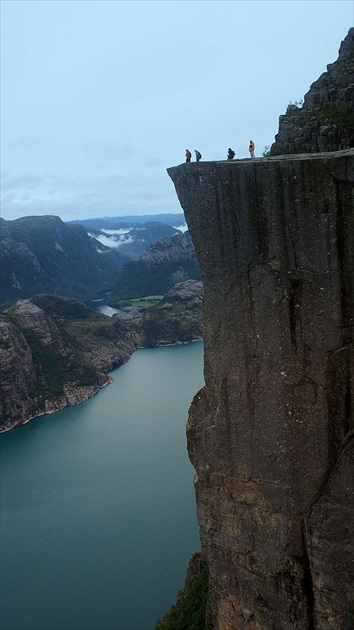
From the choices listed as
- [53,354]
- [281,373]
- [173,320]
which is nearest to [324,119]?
[281,373]

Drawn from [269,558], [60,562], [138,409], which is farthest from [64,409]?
[269,558]

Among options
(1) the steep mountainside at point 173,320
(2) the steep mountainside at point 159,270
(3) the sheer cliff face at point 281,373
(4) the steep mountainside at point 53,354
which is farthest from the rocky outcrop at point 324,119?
(2) the steep mountainside at point 159,270

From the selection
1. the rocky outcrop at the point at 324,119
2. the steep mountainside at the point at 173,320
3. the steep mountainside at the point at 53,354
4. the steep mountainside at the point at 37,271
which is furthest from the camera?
the steep mountainside at the point at 37,271

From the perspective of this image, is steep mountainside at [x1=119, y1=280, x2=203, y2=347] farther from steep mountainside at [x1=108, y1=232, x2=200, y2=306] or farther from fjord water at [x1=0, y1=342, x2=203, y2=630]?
fjord water at [x1=0, y1=342, x2=203, y2=630]

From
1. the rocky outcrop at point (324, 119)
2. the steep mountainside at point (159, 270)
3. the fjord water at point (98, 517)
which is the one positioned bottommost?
the fjord water at point (98, 517)

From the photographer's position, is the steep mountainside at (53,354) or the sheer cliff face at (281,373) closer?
the sheer cliff face at (281,373)

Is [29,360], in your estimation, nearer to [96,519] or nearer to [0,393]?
[0,393]

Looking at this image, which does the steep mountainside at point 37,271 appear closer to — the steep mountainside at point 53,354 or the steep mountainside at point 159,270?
the steep mountainside at point 159,270

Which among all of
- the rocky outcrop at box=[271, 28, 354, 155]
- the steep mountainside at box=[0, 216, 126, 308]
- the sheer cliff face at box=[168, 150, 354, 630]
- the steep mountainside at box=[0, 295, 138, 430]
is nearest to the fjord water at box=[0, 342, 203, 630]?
the steep mountainside at box=[0, 295, 138, 430]
